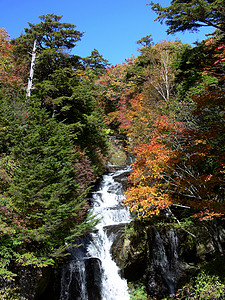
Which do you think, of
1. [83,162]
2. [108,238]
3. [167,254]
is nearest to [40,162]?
[83,162]

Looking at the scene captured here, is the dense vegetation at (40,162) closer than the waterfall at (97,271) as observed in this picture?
Yes

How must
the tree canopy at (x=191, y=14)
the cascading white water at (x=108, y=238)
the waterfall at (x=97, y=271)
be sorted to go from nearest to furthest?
1. the tree canopy at (x=191, y=14)
2. the waterfall at (x=97, y=271)
3. the cascading white water at (x=108, y=238)

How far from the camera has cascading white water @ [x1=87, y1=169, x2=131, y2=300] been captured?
9.42m

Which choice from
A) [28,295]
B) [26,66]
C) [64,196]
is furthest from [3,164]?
[26,66]

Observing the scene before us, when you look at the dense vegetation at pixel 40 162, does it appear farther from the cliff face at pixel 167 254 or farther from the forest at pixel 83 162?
the cliff face at pixel 167 254

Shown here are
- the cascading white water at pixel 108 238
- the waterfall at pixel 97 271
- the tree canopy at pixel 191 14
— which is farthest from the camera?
the cascading white water at pixel 108 238

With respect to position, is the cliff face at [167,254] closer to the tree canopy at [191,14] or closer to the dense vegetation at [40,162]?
the dense vegetation at [40,162]

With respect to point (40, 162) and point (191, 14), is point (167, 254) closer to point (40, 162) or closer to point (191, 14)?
point (40, 162)

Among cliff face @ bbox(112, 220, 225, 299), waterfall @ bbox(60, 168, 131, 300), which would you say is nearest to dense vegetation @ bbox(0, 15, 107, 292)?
waterfall @ bbox(60, 168, 131, 300)

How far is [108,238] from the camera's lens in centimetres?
1138

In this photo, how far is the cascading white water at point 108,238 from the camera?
942 centimetres

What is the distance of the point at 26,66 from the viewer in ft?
52.1

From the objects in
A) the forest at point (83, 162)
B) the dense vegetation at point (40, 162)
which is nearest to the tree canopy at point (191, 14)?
the forest at point (83, 162)

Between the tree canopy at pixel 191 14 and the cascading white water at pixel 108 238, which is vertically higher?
the tree canopy at pixel 191 14
